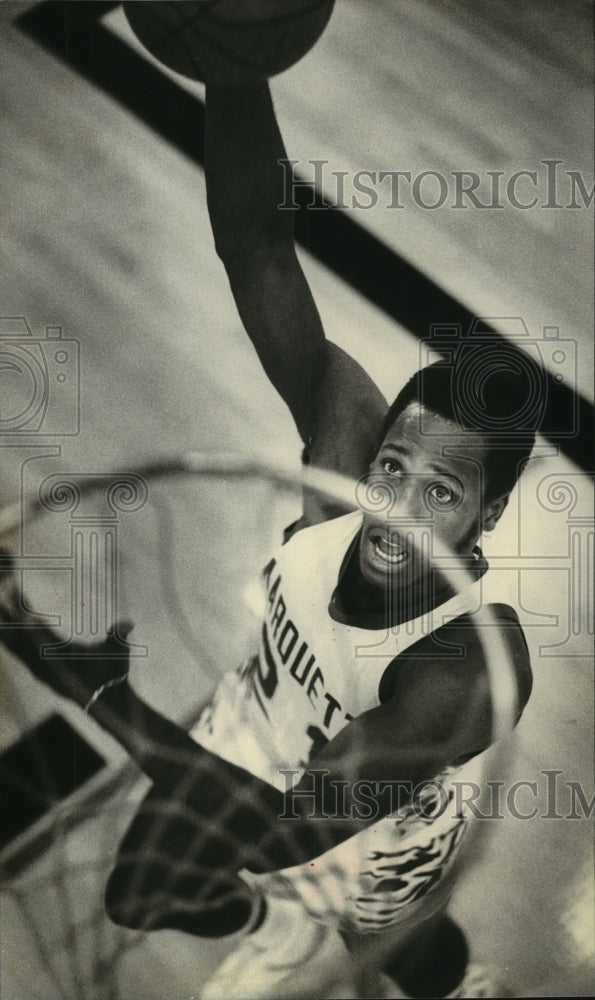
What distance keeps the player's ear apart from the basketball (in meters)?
1.03

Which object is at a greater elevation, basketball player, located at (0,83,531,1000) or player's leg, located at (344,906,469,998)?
basketball player, located at (0,83,531,1000)

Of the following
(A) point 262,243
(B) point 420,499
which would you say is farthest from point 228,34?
(B) point 420,499

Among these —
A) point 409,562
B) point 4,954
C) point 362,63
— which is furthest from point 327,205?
point 4,954

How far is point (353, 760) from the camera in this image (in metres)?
2.03

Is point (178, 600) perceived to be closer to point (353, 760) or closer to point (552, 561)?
point (353, 760)

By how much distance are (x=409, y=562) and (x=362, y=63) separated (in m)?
1.08

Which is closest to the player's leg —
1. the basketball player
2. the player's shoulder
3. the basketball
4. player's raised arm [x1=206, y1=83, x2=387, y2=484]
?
the basketball player

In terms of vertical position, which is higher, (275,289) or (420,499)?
(275,289)

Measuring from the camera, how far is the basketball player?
2.03m
